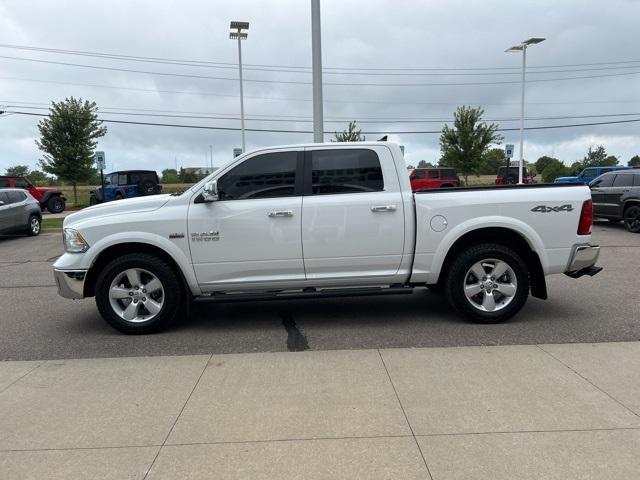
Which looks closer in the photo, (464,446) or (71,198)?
(464,446)

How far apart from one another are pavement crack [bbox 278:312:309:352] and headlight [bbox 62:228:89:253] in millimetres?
2296

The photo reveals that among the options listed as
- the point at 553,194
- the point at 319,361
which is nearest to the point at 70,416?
the point at 319,361

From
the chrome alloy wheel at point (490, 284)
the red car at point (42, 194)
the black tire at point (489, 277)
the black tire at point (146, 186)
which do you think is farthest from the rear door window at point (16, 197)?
the chrome alloy wheel at point (490, 284)

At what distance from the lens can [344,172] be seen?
18.2ft

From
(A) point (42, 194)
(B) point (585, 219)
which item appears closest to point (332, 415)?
(B) point (585, 219)

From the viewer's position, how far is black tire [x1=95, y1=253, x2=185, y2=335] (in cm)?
535

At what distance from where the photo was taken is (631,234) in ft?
45.3

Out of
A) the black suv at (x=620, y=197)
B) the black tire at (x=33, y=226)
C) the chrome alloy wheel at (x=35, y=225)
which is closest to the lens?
the black suv at (x=620, y=197)

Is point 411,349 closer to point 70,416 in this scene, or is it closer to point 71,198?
point 70,416

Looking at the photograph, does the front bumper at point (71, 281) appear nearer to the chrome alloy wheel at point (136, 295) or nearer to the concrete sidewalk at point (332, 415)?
the chrome alloy wheel at point (136, 295)

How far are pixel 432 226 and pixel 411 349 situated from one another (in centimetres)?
136

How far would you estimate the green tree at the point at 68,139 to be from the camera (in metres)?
30.9

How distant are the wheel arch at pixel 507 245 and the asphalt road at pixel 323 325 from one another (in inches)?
18.3

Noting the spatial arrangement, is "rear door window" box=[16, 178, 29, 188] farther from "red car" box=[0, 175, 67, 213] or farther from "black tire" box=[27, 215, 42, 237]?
"black tire" box=[27, 215, 42, 237]
